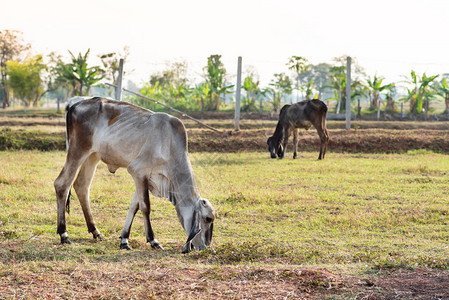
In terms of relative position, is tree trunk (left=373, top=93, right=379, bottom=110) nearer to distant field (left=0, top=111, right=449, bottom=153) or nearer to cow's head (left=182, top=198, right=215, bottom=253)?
distant field (left=0, top=111, right=449, bottom=153)

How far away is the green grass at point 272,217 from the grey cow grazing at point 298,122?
3.29m

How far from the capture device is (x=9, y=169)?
1186cm

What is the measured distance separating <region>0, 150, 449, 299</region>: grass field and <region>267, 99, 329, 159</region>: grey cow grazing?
3.64 metres

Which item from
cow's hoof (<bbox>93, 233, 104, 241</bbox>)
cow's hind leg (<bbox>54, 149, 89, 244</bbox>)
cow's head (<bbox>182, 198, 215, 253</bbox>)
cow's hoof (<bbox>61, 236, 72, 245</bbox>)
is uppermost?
cow's hind leg (<bbox>54, 149, 89, 244</bbox>)

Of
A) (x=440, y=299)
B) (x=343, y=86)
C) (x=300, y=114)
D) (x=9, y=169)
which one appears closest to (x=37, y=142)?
(x=9, y=169)

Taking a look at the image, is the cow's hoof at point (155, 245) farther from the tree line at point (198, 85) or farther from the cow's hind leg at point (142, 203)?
the tree line at point (198, 85)

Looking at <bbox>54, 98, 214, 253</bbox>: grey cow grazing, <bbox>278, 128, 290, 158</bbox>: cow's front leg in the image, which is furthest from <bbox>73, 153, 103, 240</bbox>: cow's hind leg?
<bbox>278, 128, 290, 158</bbox>: cow's front leg

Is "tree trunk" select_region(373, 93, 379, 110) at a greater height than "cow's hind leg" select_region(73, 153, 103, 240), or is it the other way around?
"tree trunk" select_region(373, 93, 379, 110)

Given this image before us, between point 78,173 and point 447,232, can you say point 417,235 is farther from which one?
point 78,173

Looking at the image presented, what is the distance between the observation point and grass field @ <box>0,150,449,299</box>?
4363 millimetres

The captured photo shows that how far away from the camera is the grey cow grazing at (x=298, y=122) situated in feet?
54.3

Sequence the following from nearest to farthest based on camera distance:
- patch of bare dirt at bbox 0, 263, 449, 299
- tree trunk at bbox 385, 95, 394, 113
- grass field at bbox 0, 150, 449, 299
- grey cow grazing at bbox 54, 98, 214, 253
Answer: patch of bare dirt at bbox 0, 263, 449, 299 < grass field at bbox 0, 150, 449, 299 < grey cow grazing at bbox 54, 98, 214, 253 < tree trunk at bbox 385, 95, 394, 113

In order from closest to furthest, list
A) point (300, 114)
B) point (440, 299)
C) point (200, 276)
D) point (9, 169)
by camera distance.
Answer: point (440, 299), point (200, 276), point (9, 169), point (300, 114)

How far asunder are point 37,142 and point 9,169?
5537mm
